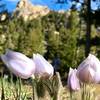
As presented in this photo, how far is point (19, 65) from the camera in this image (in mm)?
1667

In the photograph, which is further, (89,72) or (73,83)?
(73,83)

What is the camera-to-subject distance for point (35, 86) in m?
1.67

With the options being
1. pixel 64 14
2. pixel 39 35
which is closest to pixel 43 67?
pixel 39 35

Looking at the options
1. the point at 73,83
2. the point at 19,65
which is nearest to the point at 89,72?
the point at 73,83

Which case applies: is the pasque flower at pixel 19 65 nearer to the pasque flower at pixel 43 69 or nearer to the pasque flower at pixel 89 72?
the pasque flower at pixel 43 69

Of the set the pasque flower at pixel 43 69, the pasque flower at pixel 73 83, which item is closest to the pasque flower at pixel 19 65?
the pasque flower at pixel 43 69

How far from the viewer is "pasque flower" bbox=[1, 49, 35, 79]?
5.41 ft

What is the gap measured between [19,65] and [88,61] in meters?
0.27

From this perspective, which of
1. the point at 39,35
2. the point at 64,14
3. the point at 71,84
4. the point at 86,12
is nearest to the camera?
the point at 71,84

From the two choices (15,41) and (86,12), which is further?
(15,41)

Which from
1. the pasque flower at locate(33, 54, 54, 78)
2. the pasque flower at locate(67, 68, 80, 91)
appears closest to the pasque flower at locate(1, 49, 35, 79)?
the pasque flower at locate(33, 54, 54, 78)

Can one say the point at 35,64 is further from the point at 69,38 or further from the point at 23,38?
the point at 23,38

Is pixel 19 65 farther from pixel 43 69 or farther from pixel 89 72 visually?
pixel 89 72

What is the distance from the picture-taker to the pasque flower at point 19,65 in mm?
1647
